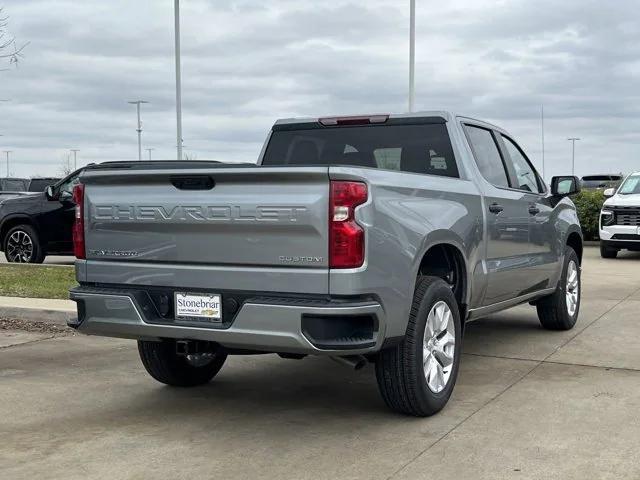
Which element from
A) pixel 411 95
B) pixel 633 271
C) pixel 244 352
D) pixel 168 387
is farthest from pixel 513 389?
pixel 411 95

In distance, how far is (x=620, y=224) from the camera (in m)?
16.2

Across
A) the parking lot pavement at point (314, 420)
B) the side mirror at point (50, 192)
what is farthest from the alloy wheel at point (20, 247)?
the parking lot pavement at point (314, 420)

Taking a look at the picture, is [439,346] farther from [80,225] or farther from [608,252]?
[608,252]

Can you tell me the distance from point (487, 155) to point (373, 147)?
952 mm

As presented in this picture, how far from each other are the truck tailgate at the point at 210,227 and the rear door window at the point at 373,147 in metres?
1.90

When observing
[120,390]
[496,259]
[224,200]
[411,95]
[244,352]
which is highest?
[411,95]

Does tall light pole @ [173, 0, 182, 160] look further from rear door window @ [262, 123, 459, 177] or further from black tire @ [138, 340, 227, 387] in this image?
black tire @ [138, 340, 227, 387]

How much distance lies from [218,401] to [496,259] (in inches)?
89.7

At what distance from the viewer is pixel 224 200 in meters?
4.56

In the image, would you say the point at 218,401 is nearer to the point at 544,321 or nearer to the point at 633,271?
the point at 544,321

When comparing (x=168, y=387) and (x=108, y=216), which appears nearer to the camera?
(x=108, y=216)

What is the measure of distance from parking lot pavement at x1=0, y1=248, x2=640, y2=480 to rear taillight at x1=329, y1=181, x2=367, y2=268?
106cm

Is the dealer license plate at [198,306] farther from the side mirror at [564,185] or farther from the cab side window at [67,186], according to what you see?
the cab side window at [67,186]

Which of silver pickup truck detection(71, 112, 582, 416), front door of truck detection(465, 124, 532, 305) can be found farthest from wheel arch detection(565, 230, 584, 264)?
silver pickup truck detection(71, 112, 582, 416)
